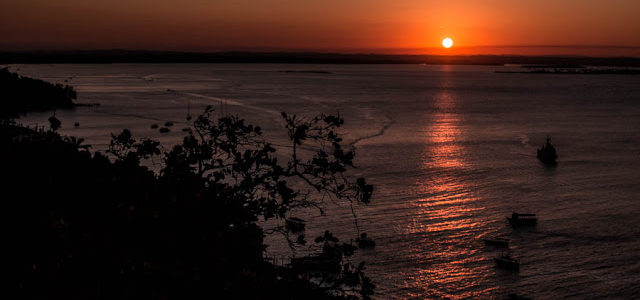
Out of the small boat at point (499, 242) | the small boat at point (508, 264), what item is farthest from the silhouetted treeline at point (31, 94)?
the small boat at point (508, 264)

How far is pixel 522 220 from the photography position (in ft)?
119

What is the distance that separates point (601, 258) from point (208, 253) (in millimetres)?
29385

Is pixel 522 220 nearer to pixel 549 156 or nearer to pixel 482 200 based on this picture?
pixel 482 200

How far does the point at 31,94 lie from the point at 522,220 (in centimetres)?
8998

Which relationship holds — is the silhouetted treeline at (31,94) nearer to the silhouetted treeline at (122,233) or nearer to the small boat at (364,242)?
the small boat at (364,242)

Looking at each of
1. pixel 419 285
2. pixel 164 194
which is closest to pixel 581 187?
pixel 419 285

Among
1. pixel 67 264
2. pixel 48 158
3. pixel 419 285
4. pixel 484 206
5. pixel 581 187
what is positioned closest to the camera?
pixel 67 264

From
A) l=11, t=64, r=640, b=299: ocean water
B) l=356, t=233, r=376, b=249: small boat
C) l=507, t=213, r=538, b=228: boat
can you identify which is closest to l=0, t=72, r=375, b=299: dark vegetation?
l=356, t=233, r=376, b=249: small boat

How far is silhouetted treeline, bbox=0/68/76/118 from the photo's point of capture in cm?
9006

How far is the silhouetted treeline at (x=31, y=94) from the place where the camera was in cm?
9006

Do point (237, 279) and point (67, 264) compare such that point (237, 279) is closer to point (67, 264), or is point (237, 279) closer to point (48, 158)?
point (67, 264)

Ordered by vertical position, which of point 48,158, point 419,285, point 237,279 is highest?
point 48,158

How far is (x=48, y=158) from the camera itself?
10.7 m

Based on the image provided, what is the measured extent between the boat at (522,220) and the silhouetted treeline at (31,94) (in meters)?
77.8
